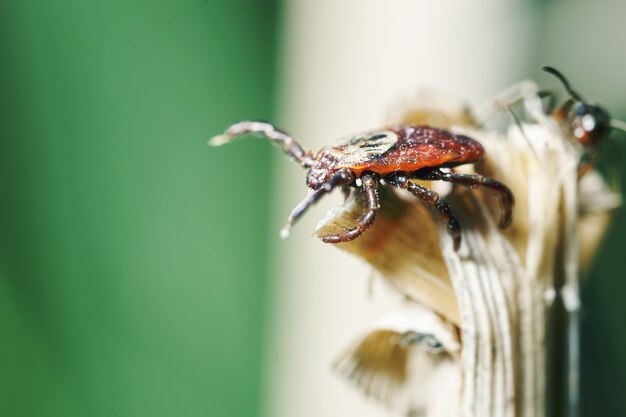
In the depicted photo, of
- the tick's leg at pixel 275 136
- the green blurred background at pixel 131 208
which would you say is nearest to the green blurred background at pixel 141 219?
the green blurred background at pixel 131 208

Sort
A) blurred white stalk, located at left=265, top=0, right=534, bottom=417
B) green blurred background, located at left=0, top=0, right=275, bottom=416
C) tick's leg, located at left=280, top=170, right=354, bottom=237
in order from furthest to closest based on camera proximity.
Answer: blurred white stalk, located at left=265, top=0, right=534, bottom=417, green blurred background, located at left=0, top=0, right=275, bottom=416, tick's leg, located at left=280, top=170, right=354, bottom=237

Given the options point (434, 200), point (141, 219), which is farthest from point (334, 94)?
point (434, 200)

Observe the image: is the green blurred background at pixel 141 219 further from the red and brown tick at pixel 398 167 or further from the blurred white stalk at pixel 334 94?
the red and brown tick at pixel 398 167

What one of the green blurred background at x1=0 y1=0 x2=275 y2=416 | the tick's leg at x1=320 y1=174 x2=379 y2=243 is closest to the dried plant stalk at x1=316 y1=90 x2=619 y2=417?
the tick's leg at x1=320 y1=174 x2=379 y2=243

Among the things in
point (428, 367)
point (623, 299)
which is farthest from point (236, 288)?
point (623, 299)

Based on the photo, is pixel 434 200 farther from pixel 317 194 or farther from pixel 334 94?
pixel 334 94

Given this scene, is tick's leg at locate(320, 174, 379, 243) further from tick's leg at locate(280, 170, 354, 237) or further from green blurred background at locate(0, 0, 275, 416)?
green blurred background at locate(0, 0, 275, 416)
